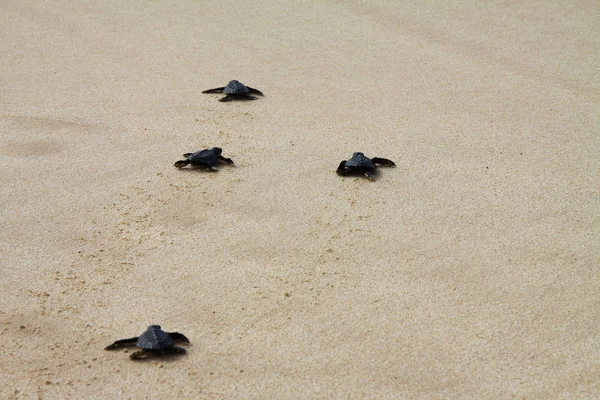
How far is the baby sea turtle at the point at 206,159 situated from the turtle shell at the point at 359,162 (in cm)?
68

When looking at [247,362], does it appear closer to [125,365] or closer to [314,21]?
[125,365]

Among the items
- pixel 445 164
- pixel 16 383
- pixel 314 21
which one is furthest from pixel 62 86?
pixel 16 383

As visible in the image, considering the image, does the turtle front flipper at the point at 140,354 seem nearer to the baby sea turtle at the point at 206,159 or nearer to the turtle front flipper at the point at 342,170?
the baby sea turtle at the point at 206,159

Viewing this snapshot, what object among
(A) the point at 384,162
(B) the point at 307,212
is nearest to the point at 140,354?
(B) the point at 307,212

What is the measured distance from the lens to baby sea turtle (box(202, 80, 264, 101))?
5.02 metres

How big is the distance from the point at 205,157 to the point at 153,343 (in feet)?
5.25

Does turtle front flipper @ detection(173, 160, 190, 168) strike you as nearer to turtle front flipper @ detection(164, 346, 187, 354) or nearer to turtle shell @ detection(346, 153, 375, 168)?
turtle shell @ detection(346, 153, 375, 168)

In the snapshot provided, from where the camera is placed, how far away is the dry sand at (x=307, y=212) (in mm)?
2650

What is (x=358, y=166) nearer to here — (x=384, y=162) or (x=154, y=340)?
(x=384, y=162)

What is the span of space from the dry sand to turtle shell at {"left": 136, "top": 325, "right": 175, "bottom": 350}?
77 millimetres

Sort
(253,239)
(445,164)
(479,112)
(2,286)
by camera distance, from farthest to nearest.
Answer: (479,112), (445,164), (253,239), (2,286)

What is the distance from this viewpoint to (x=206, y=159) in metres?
4.01

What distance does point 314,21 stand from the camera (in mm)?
6652

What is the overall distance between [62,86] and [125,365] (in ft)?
10.6
